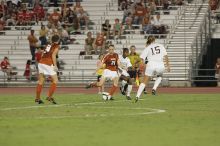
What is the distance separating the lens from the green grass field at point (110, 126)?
38.5 feet

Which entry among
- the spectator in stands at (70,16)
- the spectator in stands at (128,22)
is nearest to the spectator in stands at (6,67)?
the spectator in stands at (70,16)

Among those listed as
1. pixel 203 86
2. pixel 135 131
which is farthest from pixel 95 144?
pixel 203 86

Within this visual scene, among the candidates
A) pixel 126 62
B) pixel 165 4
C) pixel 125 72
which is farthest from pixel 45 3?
pixel 125 72

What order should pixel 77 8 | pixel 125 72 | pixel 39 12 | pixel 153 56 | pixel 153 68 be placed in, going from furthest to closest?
1. pixel 39 12
2. pixel 77 8
3. pixel 125 72
4. pixel 153 56
5. pixel 153 68

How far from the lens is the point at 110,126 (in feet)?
46.2

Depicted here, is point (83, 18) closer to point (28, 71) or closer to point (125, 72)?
point (28, 71)

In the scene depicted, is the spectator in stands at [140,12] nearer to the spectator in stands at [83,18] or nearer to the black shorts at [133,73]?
the spectator in stands at [83,18]

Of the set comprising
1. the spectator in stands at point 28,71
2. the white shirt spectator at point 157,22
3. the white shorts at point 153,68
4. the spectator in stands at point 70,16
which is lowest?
the spectator in stands at point 28,71

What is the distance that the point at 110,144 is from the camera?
444 inches

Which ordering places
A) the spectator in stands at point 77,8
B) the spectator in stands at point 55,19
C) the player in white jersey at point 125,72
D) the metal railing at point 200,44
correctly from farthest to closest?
the spectator in stands at point 55,19
the spectator in stands at point 77,8
the metal railing at point 200,44
the player in white jersey at point 125,72

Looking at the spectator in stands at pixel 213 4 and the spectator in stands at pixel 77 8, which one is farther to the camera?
the spectator in stands at pixel 77 8

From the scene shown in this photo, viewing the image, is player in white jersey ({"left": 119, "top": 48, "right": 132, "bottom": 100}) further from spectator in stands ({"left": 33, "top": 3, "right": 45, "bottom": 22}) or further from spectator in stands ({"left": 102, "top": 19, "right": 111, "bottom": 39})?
spectator in stands ({"left": 33, "top": 3, "right": 45, "bottom": 22})

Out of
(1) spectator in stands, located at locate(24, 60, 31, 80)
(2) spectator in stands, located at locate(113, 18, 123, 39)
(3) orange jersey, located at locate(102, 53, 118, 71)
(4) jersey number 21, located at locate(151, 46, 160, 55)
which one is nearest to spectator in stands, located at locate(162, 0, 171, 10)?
(2) spectator in stands, located at locate(113, 18, 123, 39)

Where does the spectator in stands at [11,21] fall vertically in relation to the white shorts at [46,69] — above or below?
above
